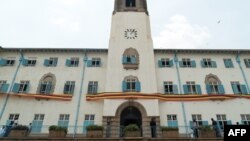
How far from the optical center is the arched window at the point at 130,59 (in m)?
29.0

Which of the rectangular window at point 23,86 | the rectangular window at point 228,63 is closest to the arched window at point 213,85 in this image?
the rectangular window at point 228,63

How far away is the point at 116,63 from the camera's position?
95.9 ft

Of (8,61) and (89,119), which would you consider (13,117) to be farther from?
(89,119)

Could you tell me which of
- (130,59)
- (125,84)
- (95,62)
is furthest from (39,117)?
(130,59)

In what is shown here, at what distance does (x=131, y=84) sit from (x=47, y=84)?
1077cm

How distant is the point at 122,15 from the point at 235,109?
64.5 feet

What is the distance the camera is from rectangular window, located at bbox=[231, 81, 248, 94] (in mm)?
28798

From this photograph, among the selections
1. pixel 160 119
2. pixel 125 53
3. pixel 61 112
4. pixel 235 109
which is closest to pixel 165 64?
pixel 125 53

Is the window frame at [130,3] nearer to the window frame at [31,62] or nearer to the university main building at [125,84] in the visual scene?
the university main building at [125,84]

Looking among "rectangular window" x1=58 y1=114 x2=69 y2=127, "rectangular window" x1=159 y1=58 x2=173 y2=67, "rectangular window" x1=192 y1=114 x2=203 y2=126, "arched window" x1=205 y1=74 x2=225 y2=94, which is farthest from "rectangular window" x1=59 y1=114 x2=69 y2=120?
"arched window" x1=205 y1=74 x2=225 y2=94

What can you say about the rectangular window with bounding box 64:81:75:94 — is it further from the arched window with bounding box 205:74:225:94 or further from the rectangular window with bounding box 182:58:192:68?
the arched window with bounding box 205:74:225:94

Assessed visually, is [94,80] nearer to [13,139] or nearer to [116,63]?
[116,63]

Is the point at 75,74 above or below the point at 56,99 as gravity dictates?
above

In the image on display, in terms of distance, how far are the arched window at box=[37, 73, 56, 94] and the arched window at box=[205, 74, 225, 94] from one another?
777 inches
